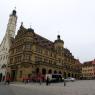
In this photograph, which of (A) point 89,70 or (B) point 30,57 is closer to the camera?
(B) point 30,57

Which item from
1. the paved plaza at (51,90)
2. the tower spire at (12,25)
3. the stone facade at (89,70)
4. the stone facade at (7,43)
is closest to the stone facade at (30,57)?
the stone facade at (7,43)

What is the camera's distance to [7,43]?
72812mm

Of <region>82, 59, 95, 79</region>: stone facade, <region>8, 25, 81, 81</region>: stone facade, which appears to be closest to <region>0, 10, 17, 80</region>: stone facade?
<region>8, 25, 81, 81</region>: stone facade

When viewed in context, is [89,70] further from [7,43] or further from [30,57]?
[30,57]

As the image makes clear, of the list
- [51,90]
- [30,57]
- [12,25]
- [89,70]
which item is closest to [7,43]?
[12,25]

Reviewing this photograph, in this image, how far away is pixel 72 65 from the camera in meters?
89.8

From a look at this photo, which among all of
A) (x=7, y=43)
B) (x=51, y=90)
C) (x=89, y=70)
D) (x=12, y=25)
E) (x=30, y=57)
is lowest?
(x=51, y=90)

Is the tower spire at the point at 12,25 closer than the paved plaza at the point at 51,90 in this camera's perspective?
No

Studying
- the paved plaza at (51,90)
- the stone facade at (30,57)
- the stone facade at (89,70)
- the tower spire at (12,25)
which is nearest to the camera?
the paved plaza at (51,90)

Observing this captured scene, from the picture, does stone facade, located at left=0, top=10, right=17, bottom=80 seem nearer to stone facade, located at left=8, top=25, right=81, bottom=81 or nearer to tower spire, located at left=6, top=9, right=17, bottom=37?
tower spire, located at left=6, top=9, right=17, bottom=37

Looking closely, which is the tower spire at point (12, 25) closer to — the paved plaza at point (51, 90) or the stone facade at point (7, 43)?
the stone facade at point (7, 43)

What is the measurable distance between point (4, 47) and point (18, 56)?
49.1ft

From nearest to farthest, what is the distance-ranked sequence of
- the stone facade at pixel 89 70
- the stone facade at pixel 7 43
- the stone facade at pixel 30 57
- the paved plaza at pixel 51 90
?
1. the paved plaza at pixel 51 90
2. the stone facade at pixel 30 57
3. the stone facade at pixel 7 43
4. the stone facade at pixel 89 70

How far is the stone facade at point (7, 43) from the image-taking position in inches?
2805
